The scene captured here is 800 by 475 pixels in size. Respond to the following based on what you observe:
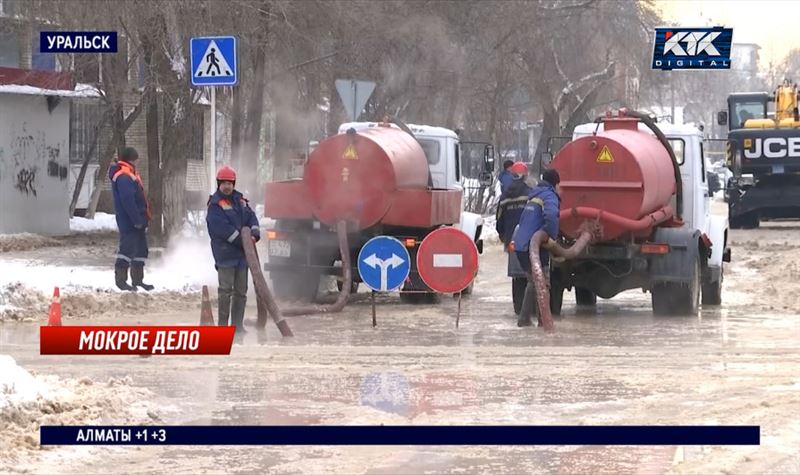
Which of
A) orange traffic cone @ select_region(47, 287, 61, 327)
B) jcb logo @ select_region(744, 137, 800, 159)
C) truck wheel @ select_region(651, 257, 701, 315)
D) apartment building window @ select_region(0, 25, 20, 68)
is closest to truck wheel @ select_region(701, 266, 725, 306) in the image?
truck wheel @ select_region(651, 257, 701, 315)

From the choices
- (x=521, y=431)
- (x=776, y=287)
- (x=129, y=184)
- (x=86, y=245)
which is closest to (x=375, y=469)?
(x=521, y=431)

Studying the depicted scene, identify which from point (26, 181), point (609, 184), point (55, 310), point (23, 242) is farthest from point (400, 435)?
point (26, 181)

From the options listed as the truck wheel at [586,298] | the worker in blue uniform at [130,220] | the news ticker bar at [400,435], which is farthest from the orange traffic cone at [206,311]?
the truck wheel at [586,298]

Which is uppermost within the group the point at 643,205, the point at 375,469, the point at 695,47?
the point at 695,47

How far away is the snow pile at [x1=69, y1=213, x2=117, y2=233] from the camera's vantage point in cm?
3197

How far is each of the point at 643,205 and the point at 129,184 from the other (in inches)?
261

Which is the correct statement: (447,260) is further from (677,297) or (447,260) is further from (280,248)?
(280,248)

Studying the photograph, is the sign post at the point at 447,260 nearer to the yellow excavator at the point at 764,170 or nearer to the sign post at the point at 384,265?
the sign post at the point at 384,265

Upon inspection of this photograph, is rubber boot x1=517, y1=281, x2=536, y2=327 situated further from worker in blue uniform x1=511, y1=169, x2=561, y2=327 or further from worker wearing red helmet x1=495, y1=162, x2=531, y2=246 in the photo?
worker wearing red helmet x1=495, y1=162, x2=531, y2=246

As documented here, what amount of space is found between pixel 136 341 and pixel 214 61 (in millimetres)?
6732

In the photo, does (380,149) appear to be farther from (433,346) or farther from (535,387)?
(535,387)

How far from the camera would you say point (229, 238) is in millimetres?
15672

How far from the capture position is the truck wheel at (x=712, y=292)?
67.2 feet

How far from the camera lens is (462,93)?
38.9m
